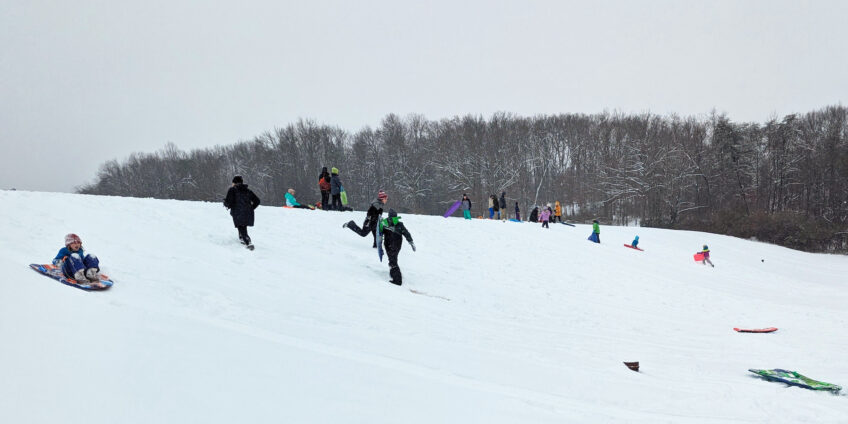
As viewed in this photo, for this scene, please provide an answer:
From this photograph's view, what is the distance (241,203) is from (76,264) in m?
3.86

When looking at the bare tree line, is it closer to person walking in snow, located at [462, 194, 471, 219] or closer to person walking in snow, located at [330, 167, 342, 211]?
person walking in snow, located at [462, 194, 471, 219]

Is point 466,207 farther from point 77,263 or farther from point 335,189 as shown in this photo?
point 77,263

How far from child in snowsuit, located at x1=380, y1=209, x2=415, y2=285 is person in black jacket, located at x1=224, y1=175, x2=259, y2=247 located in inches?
119

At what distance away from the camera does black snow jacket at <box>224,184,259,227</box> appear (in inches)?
369

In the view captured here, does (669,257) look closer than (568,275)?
No

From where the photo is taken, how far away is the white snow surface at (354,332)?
2.94 meters

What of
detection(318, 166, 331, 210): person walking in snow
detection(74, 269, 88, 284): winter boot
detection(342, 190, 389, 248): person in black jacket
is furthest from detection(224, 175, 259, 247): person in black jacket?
detection(318, 166, 331, 210): person walking in snow

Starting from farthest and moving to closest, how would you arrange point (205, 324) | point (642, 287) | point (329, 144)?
1. point (329, 144)
2. point (642, 287)
3. point (205, 324)

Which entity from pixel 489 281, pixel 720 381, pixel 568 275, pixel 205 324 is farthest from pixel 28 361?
pixel 568 275

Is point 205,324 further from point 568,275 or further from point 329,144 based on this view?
point 329,144

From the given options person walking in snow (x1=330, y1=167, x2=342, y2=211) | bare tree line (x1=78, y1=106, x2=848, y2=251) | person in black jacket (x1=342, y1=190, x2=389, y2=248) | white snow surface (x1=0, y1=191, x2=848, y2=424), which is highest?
bare tree line (x1=78, y1=106, x2=848, y2=251)

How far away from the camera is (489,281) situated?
11398 mm

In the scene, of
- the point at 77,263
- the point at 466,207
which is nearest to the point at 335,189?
the point at 466,207

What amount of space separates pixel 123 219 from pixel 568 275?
1220 centimetres
